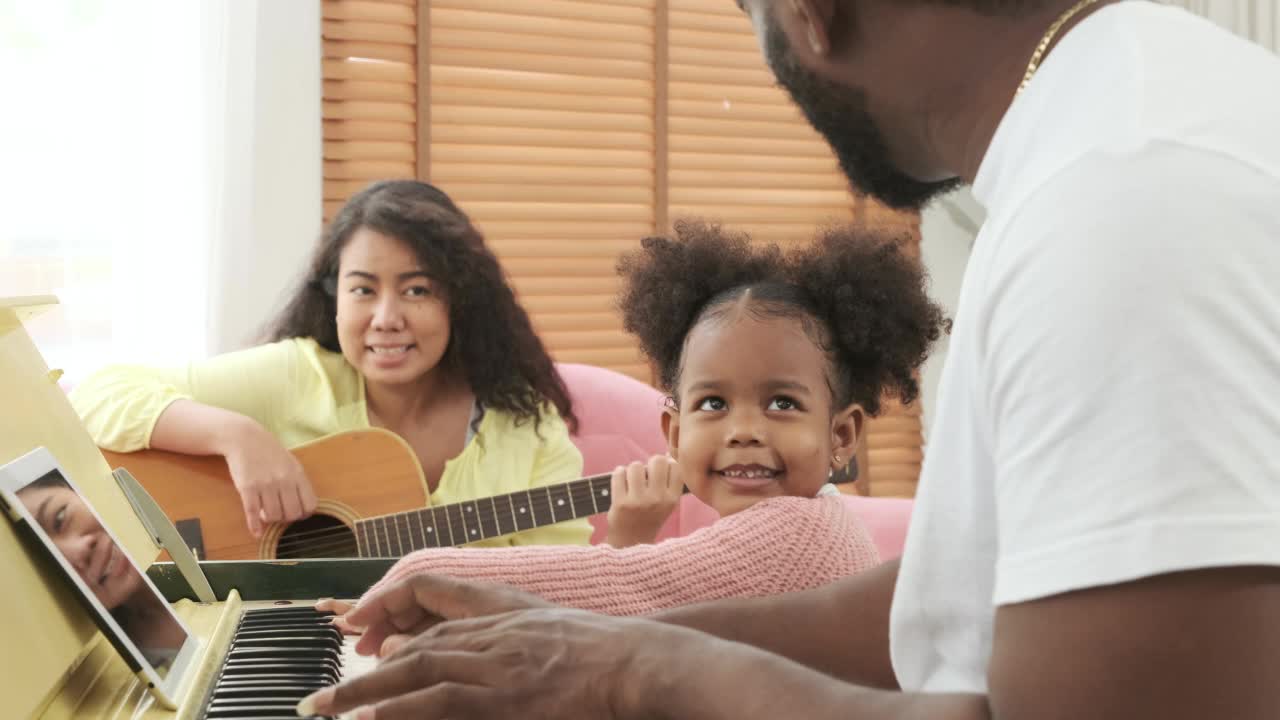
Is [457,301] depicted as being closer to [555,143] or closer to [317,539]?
[317,539]

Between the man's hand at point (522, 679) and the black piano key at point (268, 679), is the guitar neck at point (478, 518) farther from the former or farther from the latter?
the man's hand at point (522, 679)

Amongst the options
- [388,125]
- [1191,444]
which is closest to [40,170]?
[388,125]

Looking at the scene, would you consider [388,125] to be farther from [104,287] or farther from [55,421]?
[55,421]

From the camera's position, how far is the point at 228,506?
241cm

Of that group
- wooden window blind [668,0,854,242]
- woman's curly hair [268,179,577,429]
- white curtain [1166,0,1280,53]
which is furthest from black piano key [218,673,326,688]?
white curtain [1166,0,1280,53]

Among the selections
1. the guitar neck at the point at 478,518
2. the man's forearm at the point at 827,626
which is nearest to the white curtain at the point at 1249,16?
the guitar neck at the point at 478,518

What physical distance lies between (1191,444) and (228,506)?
2133mm

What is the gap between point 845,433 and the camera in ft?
5.72

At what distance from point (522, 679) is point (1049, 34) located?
1.93 feet

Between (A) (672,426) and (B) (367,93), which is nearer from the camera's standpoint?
(A) (672,426)

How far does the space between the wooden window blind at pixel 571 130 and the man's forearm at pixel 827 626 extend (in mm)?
2251

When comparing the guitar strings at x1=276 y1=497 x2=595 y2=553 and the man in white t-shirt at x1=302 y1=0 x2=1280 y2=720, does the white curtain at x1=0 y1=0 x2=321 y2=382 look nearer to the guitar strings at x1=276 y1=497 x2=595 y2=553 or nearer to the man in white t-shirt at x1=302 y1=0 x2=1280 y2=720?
the guitar strings at x1=276 y1=497 x2=595 y2=553

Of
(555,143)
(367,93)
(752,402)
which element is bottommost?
(752,402)

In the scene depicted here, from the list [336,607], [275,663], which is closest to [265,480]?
[336,607]
